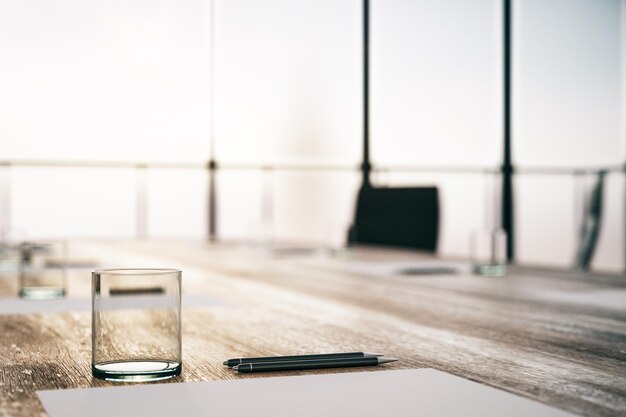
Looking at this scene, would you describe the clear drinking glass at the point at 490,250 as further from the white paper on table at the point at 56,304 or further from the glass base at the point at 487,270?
the white paper on table at the point at 56,304

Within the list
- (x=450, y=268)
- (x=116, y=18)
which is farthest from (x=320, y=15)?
(x=450, y=268)

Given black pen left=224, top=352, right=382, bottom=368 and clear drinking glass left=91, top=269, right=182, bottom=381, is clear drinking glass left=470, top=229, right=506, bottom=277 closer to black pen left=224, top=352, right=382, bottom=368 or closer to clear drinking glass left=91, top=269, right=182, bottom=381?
black pen left=224, top=352, right=382, bottom=368

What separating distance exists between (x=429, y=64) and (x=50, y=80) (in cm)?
279

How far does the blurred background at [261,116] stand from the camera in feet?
19.7

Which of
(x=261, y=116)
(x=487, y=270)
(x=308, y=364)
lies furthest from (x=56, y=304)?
(x=261, y=116)

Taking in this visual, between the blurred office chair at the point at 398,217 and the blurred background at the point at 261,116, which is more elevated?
the blurred background at the point at 261,116

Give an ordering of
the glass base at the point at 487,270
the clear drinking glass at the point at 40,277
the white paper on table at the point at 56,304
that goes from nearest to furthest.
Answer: the white paper on table at the point at 56,304
the clear drinking glass at the point at 40,277
the glass base at the point at 487,270

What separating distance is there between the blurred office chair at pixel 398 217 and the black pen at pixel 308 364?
2079mm

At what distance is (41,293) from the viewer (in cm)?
143

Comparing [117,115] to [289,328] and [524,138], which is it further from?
[289,328]

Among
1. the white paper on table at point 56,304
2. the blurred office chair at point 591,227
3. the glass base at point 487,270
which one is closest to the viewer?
the white paper on table at point 56,304

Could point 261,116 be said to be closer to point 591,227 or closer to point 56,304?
point 591,227

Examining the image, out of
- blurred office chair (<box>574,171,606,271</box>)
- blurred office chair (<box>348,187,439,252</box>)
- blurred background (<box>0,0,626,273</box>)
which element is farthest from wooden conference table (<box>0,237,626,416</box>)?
blurred background (<box>0,0,626,273</box>)

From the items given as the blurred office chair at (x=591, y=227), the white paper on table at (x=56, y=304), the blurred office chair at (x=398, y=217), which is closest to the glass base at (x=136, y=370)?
the white paper on table at (x=56, y=304)
